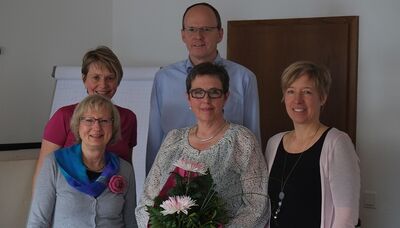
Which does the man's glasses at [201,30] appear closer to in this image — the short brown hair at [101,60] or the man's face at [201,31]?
the man's face at [201,31]

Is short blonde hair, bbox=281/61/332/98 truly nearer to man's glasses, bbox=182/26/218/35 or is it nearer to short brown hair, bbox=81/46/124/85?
man's glasses, bbox=182/26/218/35

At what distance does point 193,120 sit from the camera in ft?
7.77

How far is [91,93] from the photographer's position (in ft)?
7.33

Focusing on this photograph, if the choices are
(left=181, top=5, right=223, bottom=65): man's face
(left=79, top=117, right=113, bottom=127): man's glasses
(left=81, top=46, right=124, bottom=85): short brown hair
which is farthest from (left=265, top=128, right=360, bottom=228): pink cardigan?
(left=81, top=46, right=124, bottom=85): short brown hair

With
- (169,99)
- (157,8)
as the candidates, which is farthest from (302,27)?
(169,99)

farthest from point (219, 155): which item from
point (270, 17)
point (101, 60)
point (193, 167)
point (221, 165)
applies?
point (270, 17)

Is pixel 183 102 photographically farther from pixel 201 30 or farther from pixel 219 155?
pixel 219 155

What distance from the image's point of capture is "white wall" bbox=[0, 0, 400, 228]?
3502mm

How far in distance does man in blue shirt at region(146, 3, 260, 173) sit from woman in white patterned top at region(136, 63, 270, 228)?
1.24 ft

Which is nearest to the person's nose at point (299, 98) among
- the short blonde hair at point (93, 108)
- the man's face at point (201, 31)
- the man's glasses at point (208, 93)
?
the man's glasses at point (208, 93)

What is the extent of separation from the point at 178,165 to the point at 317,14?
2.47 m

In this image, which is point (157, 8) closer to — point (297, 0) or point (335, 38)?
point (297, 0)

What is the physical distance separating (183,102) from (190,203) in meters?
0.88

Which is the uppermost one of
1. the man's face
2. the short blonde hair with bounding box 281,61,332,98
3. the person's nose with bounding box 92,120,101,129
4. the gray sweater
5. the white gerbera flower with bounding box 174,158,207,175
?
the man's face
